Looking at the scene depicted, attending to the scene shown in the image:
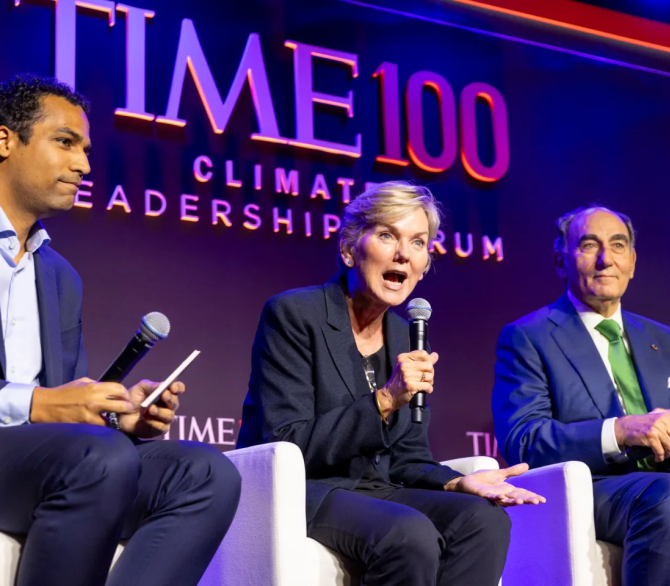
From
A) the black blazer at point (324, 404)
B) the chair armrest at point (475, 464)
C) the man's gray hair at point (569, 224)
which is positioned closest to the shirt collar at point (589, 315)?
the man's gray hair at point (569, 224)

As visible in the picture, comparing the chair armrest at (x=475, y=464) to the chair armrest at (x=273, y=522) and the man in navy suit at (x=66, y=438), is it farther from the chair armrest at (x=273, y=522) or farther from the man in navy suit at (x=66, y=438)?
the man in navy suit at (x=66, y=438)

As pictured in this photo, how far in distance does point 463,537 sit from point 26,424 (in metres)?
1.02

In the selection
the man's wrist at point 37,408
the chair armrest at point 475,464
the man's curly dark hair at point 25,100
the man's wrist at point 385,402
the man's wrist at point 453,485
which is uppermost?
the man's curly dark hair at point 25,100

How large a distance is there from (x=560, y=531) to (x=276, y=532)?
0.87 metres

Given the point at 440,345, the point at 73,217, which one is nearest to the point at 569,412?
the point at 440,345

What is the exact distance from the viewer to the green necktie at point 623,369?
306 cm

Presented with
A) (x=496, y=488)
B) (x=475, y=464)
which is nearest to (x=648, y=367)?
(x=475, y=464)

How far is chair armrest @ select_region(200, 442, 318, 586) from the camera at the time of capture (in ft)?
6.98

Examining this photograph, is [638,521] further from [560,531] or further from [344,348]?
[344,348]

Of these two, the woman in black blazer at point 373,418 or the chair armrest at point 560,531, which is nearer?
the woman in black blazer at point 373,418

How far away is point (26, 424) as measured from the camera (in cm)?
189

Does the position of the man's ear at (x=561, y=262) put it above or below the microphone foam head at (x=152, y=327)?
above

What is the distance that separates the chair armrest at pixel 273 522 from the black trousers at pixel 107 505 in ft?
0.57

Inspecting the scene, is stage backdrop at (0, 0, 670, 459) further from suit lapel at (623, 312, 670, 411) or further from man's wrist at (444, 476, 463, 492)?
man's wrist at (444, 476, 463, 492)
